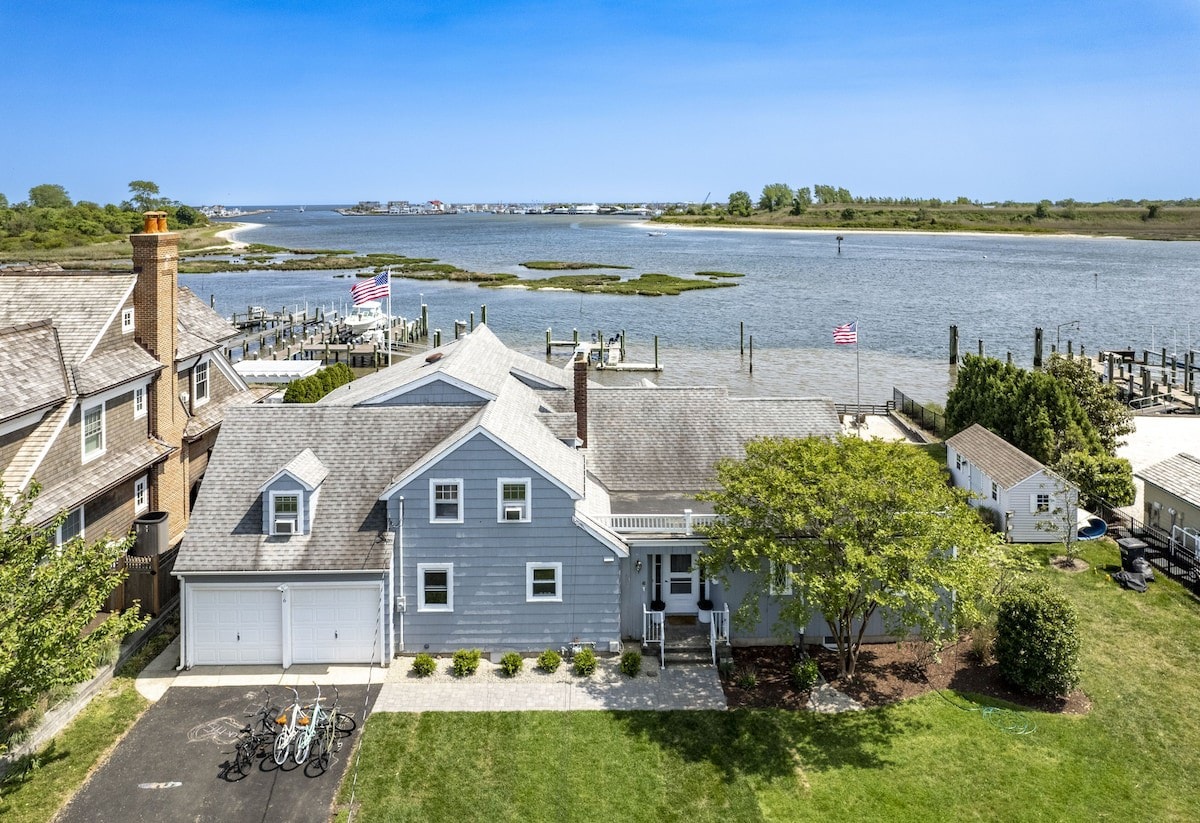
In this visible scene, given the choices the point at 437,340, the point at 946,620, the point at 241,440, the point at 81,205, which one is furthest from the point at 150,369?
the point at 81,205

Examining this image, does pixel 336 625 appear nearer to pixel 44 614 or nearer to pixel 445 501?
pixel 445 501

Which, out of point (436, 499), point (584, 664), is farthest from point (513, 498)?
point (584, 664)

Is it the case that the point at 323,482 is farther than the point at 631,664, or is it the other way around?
the point at 323,482

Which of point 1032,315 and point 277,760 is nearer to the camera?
Answer: point 277,760

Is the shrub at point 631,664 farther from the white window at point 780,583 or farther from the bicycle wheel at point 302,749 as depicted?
the bicycle wheel at point 302,749

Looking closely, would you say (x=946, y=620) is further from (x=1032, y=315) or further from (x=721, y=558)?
(x=1032, y=315)

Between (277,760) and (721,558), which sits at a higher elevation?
(721,558)
